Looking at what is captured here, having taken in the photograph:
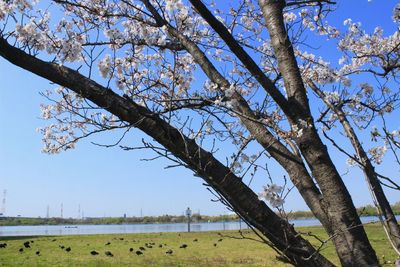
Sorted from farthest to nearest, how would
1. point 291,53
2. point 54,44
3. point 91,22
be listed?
point 91,22 → point 54,44 → point 291,53

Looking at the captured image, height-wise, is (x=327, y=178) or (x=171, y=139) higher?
(x=171, y=139)

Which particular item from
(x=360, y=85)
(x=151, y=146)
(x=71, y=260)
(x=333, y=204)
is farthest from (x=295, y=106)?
(x=71, y=260)

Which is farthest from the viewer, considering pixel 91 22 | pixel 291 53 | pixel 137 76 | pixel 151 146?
pixel 91 22

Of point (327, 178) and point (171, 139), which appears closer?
point (171, 139)

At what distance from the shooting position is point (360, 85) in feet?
16.3

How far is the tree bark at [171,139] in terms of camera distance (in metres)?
2.63

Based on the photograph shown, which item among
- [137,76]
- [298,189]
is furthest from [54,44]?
[298,189]

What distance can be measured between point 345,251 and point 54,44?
10.2 feet

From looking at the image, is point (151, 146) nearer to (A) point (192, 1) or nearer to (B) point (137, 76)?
(A) point (192, 1)

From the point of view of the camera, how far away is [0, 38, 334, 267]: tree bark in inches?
104

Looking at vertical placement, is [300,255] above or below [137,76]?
below

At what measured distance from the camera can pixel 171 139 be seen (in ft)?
8.84

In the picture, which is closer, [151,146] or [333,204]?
[151,146]

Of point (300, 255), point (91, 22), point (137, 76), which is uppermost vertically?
point (91, 22)
